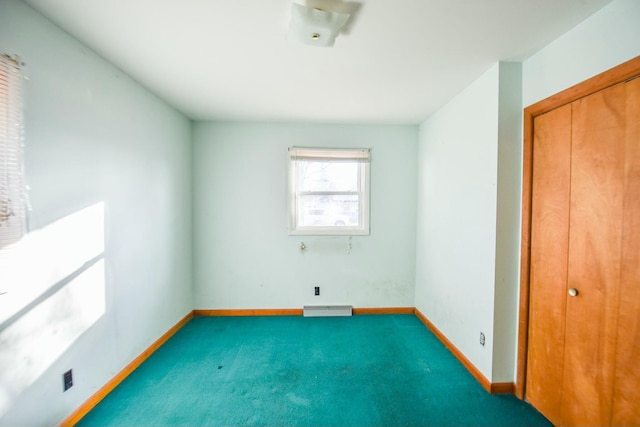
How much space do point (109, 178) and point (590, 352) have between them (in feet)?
10.8

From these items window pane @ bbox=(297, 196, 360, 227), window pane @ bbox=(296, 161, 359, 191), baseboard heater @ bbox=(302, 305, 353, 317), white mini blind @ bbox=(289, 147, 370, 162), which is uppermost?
white mini blind @ bbox=(289, 147, 370, 162)

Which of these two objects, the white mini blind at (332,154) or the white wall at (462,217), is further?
the white mini blind at (332,154)

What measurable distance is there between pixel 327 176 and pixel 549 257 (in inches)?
88.9

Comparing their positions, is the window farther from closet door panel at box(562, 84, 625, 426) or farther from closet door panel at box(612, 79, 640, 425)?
closet door panel at box(612, 79, 640, 425)

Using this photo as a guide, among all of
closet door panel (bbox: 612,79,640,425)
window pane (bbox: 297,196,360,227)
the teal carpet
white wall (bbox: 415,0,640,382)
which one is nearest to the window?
window pane (bbox: 297,196,360,227)

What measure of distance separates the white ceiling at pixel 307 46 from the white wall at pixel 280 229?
0.70 m

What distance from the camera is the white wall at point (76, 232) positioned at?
4.07 feet

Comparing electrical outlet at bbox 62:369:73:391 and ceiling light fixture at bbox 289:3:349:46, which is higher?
ceiling light fixture at bbox 289:3:349:46

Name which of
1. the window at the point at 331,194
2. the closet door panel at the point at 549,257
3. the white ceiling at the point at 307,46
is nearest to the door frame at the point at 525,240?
the closet door panel at the point at 549,257

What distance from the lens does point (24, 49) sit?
4.10 feet

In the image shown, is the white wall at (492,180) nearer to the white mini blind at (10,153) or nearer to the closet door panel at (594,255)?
the closet door panel at (594,255)

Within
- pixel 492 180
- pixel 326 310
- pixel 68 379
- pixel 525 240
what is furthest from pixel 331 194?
pixel 68 379

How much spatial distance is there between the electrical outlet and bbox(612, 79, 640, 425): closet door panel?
3.08m

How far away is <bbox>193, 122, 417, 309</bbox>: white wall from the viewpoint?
9.95 ft
